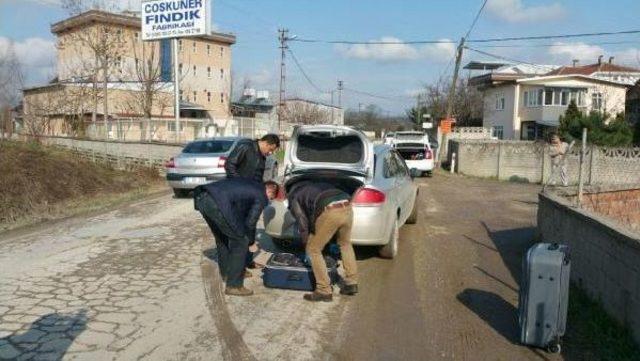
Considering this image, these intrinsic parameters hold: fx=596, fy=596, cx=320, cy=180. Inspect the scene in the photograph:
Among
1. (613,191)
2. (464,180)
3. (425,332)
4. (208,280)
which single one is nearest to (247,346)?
(425,332)

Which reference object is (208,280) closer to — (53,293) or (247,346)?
(53,293)

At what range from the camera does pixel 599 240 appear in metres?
5.89

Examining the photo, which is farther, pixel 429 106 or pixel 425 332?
pixel 429 106

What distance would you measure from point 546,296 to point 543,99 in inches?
2015

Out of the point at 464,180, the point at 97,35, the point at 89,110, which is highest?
→ the point at 97,35

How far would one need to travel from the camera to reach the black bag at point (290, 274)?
640 cm

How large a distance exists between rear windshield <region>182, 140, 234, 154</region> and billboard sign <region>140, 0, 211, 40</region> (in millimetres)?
10440

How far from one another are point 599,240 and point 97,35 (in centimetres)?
3416

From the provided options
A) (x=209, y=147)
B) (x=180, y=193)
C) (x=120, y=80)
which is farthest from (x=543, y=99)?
(x=180, y=193)

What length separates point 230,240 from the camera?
6129mm

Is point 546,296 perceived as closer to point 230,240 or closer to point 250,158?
point 230,240

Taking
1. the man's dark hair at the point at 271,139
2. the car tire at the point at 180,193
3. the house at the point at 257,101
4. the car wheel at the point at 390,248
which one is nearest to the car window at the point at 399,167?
the car wheel at the point at 390,248

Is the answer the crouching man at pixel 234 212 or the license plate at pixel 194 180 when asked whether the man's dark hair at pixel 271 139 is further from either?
the license plate at pixel 194 180

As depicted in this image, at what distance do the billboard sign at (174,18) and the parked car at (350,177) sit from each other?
1788 cm
